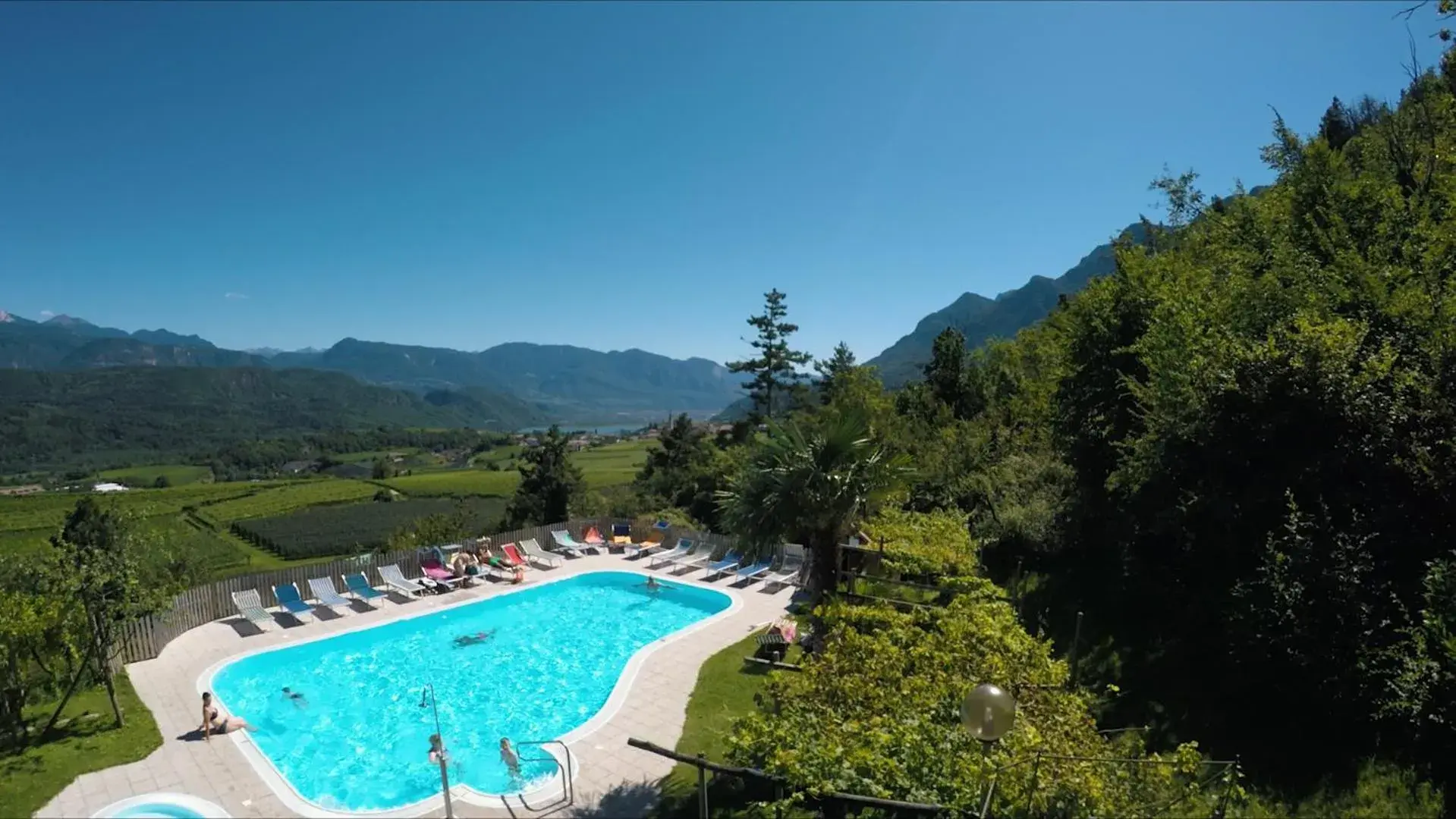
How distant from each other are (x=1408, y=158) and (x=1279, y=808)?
14004 millimetres

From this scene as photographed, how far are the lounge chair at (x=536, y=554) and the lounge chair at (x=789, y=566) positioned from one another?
6976 mm

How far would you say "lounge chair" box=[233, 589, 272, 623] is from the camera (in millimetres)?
15062

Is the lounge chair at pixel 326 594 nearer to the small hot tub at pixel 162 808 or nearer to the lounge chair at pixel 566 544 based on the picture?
the lounge chair at pixel 566 544

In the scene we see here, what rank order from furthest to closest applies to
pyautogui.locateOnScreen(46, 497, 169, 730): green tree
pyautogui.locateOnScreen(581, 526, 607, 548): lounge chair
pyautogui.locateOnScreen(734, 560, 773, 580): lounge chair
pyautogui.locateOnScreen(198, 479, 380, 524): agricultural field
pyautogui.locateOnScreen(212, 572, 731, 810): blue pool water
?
pyautogui.locateOnScreen(198, 479, 380, 524): agricultural field
pyautogui.locateOnScreen(581, 526, 607, 548): lounge chair
pyautogui.locateOnScreen(734, 560, 773, 580): lounge chair
pyautogui.locateOnScreen(212, 572, 731, 810): blue pool water
pyautogui.locateOnScreen(46, 497, 169, 730): green tree

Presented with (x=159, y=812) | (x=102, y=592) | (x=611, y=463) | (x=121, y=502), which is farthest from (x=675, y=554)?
(x=611, y=463)

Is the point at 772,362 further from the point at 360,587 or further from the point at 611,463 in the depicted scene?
the point at 611,463

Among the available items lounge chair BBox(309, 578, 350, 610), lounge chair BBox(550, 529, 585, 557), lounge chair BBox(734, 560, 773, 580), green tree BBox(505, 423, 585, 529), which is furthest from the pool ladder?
green tree BBox(505, 423, 585, 529)

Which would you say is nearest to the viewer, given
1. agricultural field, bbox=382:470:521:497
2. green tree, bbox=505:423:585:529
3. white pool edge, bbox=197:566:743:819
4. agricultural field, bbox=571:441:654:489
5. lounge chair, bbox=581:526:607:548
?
white pool edge, bbox=197:566:743:819

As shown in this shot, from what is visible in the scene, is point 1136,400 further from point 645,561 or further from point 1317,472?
point 645,561

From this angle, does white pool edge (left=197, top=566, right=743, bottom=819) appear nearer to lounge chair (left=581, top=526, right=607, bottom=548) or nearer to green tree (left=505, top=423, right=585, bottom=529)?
lounge chair (left=581, top=526, right=607, bottom=548)

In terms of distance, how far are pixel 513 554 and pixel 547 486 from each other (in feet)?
27.8

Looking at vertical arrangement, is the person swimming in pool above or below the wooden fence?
below

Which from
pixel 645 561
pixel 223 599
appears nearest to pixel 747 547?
pixel 645 561

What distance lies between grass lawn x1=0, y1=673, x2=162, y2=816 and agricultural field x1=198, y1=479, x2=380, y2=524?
54098 millimetres
